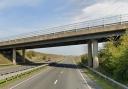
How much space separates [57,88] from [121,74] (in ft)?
29.0

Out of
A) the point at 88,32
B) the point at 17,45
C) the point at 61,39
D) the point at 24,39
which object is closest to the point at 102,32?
the point at 88,32

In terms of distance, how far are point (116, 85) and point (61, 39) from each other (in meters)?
39.3

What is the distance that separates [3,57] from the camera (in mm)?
79875

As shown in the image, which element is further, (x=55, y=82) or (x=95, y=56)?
(x=95, y=56)

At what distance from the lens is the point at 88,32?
4959cm

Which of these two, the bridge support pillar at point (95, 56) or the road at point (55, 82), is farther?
the bridge support pillar at point (95, 56)

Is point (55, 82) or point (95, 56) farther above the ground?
point (95, 56)

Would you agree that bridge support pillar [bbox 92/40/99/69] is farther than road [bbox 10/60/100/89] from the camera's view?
Yes

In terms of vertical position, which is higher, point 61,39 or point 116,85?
point 61,39

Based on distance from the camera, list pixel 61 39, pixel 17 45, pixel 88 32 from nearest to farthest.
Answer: pixel 88 32
pixel 61 39
pixel 17 45

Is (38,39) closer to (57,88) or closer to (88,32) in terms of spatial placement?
(88,32)

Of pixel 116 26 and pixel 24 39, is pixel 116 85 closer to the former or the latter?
pixel 116 26

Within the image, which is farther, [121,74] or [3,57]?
[3,57]

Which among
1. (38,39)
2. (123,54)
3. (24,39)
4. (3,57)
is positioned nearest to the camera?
(123,54)
